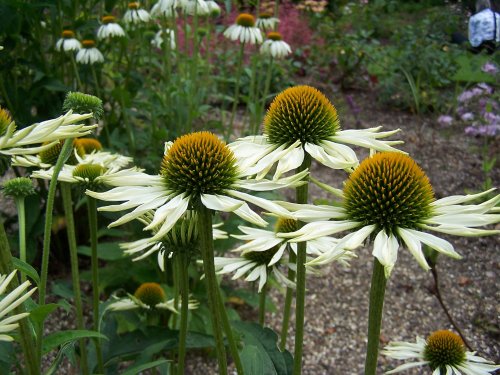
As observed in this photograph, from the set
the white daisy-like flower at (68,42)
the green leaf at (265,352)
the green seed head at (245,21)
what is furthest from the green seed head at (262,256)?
the green seed head at (245,21)

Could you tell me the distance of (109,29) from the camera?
2539 millimetres

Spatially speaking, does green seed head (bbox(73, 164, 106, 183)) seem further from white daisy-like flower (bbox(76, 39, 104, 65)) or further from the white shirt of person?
the white shirt of person

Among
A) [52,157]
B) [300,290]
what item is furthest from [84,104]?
[300,290]

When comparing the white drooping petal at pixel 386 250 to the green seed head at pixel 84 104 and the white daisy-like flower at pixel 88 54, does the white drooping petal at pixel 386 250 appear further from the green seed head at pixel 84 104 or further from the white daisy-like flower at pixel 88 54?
the white daisy-like flower at pixel 88 54

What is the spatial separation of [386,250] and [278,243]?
1.23 ft

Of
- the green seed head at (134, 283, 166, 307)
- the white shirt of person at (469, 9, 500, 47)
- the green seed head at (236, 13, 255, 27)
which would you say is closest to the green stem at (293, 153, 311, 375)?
the green seed head at (134, 283, 166, 307)

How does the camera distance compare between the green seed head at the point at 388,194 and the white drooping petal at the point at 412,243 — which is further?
the green seed head at the point at 388,194

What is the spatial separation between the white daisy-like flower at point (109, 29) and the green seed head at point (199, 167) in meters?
1.81

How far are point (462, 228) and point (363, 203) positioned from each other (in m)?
0.15

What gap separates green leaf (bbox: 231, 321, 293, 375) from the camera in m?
0.96

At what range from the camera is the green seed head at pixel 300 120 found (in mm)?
990

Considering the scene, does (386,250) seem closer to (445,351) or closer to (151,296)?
(445,351)

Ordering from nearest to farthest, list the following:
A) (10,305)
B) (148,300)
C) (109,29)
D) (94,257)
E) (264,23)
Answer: (10,305), (94,257), (148,300), (109,29), (264,23)

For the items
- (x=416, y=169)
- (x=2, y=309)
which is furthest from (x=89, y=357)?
(x=416, y=169)
